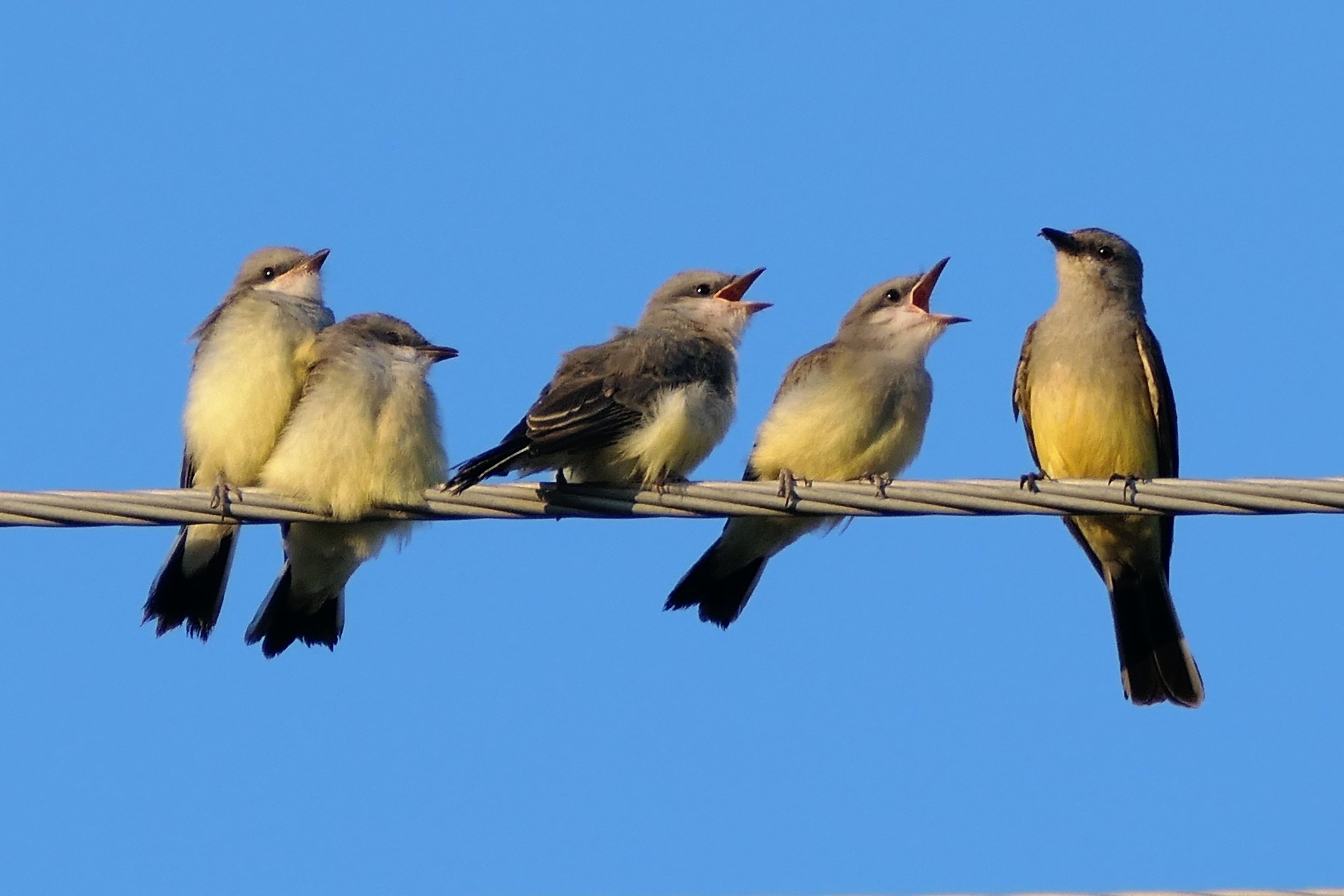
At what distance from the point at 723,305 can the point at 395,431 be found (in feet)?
7.71

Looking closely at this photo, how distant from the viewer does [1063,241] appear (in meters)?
10.2

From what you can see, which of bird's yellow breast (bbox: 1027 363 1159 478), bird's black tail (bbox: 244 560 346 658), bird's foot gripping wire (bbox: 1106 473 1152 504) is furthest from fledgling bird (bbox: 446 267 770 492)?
bird's foot gripping wire (bbox: 1106 473 1152 504)

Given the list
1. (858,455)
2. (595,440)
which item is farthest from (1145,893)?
(858,455)

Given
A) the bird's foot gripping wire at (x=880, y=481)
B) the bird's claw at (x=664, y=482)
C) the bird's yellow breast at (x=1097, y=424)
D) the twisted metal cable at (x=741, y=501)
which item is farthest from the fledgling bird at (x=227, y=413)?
the bird's yellow breast at (x=1097, y=424)

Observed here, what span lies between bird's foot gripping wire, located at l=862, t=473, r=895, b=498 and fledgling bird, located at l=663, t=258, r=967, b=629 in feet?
0.14

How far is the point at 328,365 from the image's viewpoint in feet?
27.2

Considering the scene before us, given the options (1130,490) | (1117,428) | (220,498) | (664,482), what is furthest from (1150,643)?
(220,498)

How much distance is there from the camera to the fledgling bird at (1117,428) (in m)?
9.46

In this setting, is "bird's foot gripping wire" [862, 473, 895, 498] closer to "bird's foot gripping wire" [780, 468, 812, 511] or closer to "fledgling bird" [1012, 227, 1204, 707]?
"bird's foot gripping wire" [780, 468, 812, 511]

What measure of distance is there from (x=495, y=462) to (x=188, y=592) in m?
1.84

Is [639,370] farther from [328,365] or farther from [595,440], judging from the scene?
[328,365]

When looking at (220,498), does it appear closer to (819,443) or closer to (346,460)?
(346,460)

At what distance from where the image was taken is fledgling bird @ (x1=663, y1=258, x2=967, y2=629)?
906 centimetres

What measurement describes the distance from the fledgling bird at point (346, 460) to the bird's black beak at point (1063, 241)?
11.7 ft
